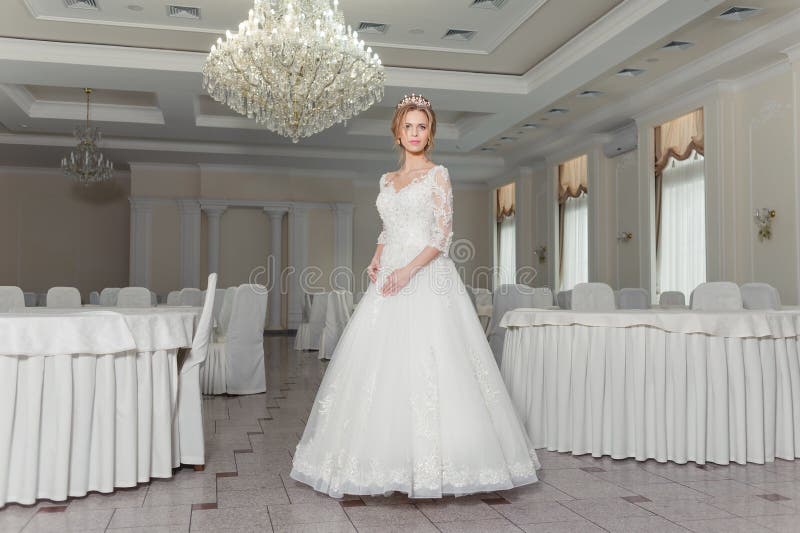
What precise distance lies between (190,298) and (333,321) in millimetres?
1994

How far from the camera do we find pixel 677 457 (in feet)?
12.5

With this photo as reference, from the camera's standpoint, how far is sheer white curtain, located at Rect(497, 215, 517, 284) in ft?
49.4

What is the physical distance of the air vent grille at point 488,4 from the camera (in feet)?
21.8

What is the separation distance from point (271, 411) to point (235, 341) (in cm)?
105

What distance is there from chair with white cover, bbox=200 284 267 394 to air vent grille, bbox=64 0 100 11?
2915 millimetres

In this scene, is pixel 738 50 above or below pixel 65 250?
above

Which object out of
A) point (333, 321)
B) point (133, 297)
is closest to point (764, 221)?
point (333, 321)

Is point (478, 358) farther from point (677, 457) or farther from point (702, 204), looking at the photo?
point (702, 204)

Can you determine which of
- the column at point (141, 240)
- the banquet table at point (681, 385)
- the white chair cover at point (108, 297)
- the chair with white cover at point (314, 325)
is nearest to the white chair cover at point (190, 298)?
the white chair cover at point (108, 297)

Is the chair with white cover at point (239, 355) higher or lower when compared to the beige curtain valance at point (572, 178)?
lower

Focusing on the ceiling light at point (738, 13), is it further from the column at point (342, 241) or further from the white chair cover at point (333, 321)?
the column at point (342, 241)

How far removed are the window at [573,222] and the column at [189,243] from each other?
6.71 metres

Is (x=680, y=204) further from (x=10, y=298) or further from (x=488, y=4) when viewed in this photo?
(x=10, y=298)

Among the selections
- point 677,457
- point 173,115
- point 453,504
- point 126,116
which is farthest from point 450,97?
point 453,504
